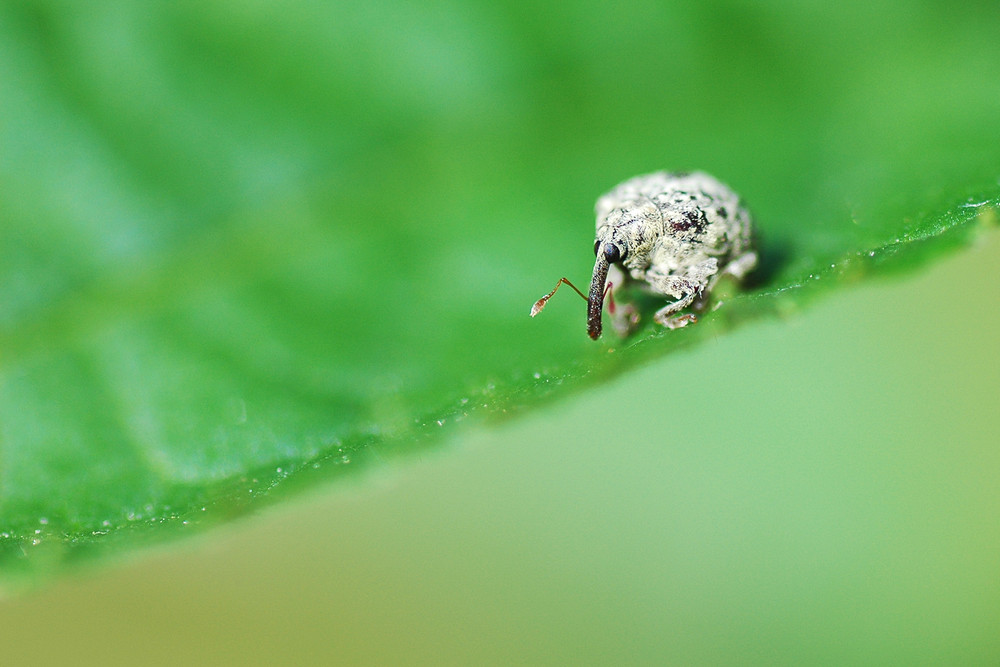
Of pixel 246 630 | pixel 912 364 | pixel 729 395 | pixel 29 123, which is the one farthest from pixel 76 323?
pixel 912 364

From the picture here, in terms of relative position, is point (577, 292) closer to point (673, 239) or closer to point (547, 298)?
point (547, 298)

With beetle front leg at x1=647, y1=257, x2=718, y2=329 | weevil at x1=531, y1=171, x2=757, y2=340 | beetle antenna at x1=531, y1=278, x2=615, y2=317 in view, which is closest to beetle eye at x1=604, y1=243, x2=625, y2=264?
weevil at x1=531, y1=171, x2=757, y2=340

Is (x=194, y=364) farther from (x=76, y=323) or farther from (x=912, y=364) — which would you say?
(x=912, y=364)

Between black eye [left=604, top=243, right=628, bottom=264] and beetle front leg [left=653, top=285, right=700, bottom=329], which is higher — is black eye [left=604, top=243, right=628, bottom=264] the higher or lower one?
the higher one

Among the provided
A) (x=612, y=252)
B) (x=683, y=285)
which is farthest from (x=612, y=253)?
(x=683, y=285)

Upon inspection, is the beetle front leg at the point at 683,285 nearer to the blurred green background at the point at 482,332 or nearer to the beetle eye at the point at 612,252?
the beetle eye at the point at 612,252

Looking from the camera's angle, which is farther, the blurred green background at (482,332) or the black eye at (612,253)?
the black eye at (612,253)

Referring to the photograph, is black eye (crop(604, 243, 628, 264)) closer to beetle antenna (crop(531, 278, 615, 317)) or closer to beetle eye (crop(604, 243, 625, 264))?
beetle eye (crop(604, 243, 625, 264))

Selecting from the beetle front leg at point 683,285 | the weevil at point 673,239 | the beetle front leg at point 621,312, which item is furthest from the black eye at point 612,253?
the beetle front leg at point 683,285
